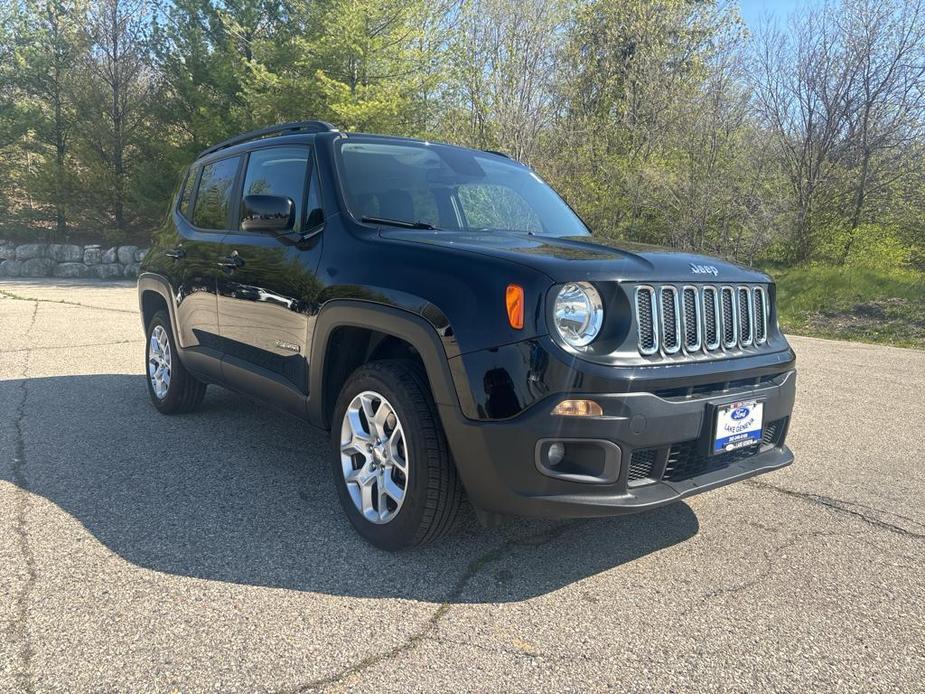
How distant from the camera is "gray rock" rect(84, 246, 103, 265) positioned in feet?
71.4

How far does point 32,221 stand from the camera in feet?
77.3

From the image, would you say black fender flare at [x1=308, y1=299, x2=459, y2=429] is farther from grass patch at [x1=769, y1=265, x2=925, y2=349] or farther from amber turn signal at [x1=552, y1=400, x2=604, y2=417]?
grass patch at [x1=769, y1=265, x2=925, y2=349]

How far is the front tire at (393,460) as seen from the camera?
276 cm

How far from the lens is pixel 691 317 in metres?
2.81

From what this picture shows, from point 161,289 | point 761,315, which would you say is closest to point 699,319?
point 761,315

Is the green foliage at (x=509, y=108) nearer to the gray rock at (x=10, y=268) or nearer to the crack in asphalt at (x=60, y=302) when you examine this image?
the gray rock at (x=10, y=268)

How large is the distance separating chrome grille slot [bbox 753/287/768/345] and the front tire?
1557mm

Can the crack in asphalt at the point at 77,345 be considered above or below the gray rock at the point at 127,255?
below

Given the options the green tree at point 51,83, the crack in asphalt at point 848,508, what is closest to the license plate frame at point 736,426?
the crack in asphalt at point 848,508

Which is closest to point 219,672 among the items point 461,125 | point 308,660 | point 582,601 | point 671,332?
point 308,660

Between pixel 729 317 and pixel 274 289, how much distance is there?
225 cm

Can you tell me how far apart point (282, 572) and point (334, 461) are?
0.59 metres

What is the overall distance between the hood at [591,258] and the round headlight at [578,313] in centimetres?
5

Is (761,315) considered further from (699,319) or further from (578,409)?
(578,409)
